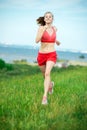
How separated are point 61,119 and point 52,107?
132cm

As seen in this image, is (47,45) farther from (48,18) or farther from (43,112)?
(43,112)

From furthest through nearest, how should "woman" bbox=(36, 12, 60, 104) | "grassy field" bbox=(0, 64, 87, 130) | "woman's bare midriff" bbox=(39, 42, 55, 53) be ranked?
"woman's bare midriff" bbox=(39, 42, 55, 53)
"woman" bbox=(36, 12, 60, 104)
"grassy field" bbox=(0, 64, 87, 130)

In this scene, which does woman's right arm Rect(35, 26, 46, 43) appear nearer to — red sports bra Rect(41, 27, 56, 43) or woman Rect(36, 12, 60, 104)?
woman Rect(36, 12, 60, 104)

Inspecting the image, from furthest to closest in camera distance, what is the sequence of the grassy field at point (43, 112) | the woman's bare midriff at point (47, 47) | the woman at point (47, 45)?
the woman's bare midriff at point (47, 47) < the woman at point (47, 45) < the grassy field at point (43, 112)

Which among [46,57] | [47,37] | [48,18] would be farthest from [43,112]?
[48,18]

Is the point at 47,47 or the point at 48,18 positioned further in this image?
the point at 47,47

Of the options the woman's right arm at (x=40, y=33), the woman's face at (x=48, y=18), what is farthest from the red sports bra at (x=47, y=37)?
the woman's face at (x=48, y=18)

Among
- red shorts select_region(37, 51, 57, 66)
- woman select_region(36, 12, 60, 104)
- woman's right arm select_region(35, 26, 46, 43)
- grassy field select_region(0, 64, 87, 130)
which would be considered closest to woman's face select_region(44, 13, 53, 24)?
woman select_region(36, 12, 60, 104)

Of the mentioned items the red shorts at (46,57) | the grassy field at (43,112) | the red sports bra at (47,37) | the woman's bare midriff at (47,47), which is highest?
the red sports bra at (47,37)

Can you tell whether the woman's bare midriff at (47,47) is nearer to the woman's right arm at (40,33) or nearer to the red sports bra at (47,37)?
the red sports bra at (47,37)

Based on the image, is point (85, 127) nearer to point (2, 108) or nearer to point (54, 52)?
point (2, 108)

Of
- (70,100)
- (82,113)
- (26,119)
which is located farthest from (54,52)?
(26,119)

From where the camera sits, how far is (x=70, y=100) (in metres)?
10.3

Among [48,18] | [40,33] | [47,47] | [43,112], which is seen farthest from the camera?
[47,47]
